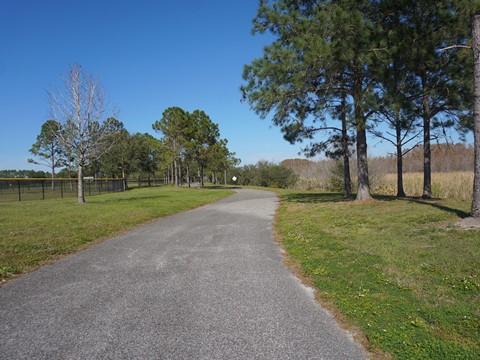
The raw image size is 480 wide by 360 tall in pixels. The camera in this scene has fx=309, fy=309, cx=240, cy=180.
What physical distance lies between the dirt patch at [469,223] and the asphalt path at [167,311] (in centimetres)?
416

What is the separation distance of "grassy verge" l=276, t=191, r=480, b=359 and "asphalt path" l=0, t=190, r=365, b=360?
419mm

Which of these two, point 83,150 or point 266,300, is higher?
point 83,150

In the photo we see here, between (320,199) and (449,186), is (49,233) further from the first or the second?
(449,186)

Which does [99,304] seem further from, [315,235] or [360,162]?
[360,162]

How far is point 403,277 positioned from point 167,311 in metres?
3.25

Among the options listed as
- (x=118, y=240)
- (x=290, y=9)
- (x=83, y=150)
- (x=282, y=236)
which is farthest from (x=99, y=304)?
(x=83, y=150)

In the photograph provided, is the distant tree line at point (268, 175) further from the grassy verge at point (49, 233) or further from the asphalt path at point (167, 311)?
the asphalt path at point (167, 311)

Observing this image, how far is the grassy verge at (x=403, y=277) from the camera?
9.57 feet

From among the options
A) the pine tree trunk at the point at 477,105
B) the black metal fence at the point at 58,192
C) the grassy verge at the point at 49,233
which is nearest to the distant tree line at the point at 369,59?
the pine tree trunk at the point at 477,105

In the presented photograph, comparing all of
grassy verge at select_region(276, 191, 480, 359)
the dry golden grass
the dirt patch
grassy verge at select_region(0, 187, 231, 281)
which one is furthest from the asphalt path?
the dry golden grass

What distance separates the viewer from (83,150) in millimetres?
17328

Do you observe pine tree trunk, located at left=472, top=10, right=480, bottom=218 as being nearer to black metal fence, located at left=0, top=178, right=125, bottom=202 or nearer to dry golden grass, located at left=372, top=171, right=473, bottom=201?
dry golden grass, located at left=372, top=171, right=473, bottom=201

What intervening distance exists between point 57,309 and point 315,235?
5.69 metres

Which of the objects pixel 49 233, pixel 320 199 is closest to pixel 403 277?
pixel 49 233
